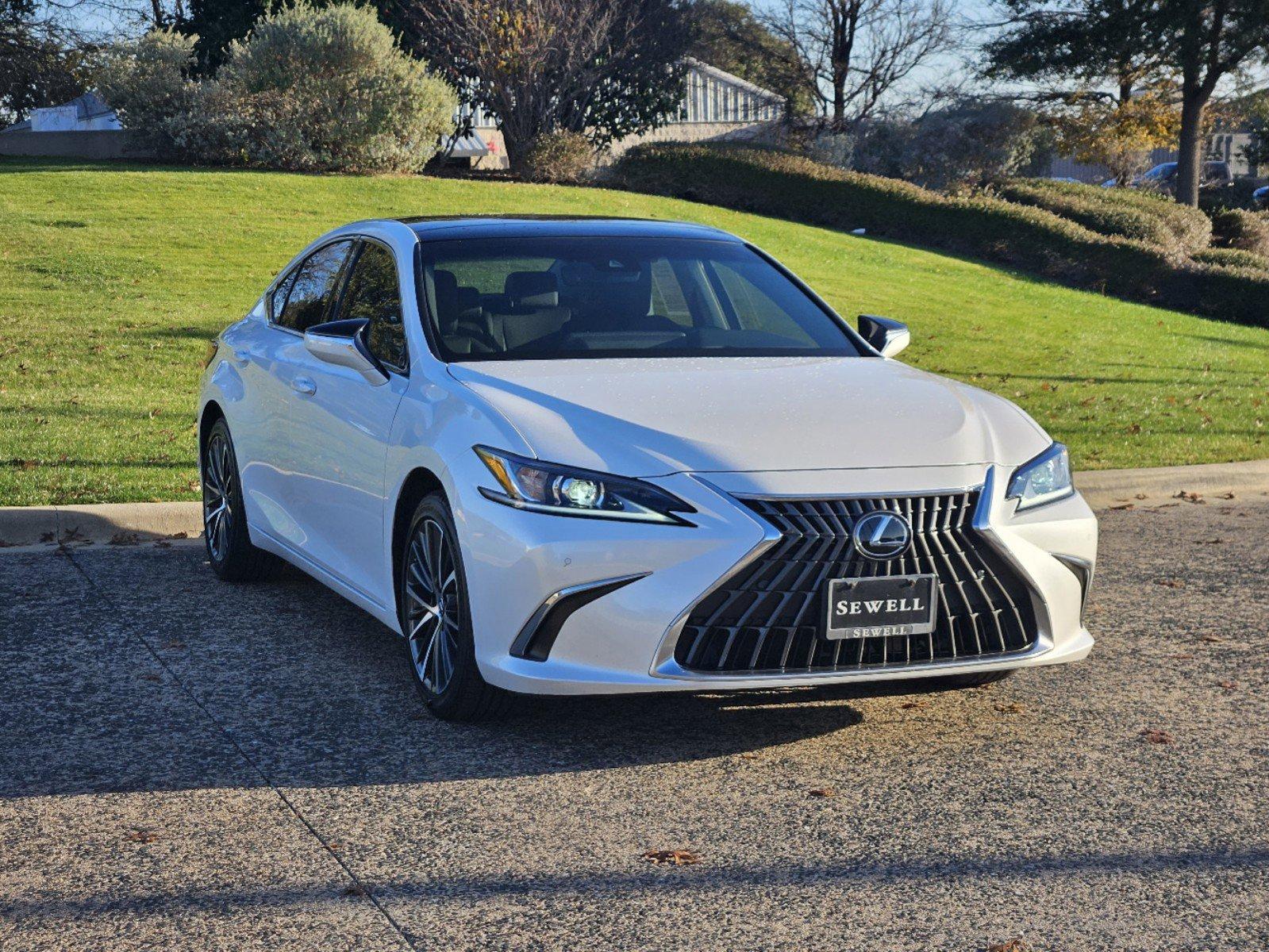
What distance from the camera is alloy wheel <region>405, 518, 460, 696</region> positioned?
5250 millimetres

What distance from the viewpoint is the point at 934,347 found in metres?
17.5

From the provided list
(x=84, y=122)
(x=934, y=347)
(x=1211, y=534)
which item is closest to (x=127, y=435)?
(x=1211, y=534)

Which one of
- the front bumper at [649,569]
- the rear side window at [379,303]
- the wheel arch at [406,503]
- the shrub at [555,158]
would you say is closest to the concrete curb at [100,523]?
the rear side window at [379,303]

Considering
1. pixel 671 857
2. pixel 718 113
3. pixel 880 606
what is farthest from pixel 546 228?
pixel 718 113

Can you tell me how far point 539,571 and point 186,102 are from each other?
26.0 meters

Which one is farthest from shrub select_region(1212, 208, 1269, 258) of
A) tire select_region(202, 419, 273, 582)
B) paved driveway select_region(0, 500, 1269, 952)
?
tire select_region(202, 419, 273, 582)

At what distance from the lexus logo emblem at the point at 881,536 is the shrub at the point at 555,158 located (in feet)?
84.5

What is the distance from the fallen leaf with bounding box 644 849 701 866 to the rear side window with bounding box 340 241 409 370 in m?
2.29

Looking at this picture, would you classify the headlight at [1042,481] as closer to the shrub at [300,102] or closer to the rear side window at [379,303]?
the rear side window at [379,303]

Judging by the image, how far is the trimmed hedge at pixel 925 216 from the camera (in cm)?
2742

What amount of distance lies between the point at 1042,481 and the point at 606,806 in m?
1.80

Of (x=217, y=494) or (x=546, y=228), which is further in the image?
(x=217, y=494)

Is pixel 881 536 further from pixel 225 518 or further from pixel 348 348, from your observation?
pixel 225 518

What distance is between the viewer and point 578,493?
4785 mm
